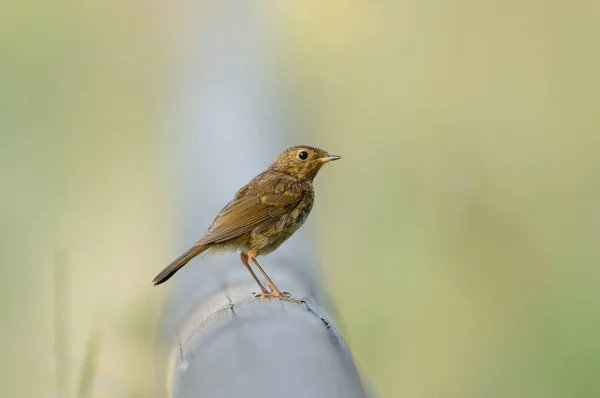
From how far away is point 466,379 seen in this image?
3.15 m

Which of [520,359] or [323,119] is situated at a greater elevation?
[323,119]

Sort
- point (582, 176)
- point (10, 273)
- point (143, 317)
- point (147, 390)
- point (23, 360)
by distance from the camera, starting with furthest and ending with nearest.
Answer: point (582, 176)
point (10, 273)
point (23, 360)
point (143, 317)
point (147, 390)

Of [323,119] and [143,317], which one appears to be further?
[323,119]

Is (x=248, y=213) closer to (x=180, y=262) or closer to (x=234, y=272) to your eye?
(x=180, y=262)

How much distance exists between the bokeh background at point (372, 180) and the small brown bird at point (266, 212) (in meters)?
0.14

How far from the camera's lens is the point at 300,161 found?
2.33 m

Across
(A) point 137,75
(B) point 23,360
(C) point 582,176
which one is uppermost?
(A) point 137,75

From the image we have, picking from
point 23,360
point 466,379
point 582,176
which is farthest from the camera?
point 582,176

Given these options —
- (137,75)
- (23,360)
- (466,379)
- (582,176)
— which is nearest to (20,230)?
(23,360)

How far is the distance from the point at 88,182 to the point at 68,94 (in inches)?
21.7

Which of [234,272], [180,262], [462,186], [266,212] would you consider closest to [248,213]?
[266,212]

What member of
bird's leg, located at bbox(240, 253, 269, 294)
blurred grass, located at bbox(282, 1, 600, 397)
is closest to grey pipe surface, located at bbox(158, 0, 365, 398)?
bird's leg, located at bbox(240, 253, 269, 294)

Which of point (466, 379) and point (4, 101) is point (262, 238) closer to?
point (466, 379)

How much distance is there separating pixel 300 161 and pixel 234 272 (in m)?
0.77
